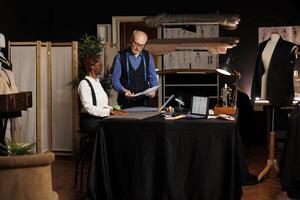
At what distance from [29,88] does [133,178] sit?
9.81 ft

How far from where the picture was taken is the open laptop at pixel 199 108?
163 inches

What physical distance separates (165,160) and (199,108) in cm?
54

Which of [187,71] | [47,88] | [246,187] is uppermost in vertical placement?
[187,71]

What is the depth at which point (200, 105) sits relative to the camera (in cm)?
419

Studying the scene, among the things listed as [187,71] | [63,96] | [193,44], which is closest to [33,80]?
[63,96]

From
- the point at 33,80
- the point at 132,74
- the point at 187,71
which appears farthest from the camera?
the point at 187,71

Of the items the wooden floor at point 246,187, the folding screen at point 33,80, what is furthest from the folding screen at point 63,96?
the wooden floor at point 246,187

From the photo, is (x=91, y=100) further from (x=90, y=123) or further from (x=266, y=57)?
(x=266, y=57)

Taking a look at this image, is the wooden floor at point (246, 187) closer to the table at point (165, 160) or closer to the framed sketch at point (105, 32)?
the table at point (165, 160)

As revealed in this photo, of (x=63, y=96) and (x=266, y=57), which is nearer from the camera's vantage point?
(x=266, y=57)

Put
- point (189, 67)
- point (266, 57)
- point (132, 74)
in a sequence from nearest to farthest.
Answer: point (132, 74), point (266, 57), point (189, 67)

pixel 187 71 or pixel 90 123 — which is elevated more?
pixel 187 71

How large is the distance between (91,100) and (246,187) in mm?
1895

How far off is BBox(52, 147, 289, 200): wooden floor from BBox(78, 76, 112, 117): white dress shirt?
2.95 feet
